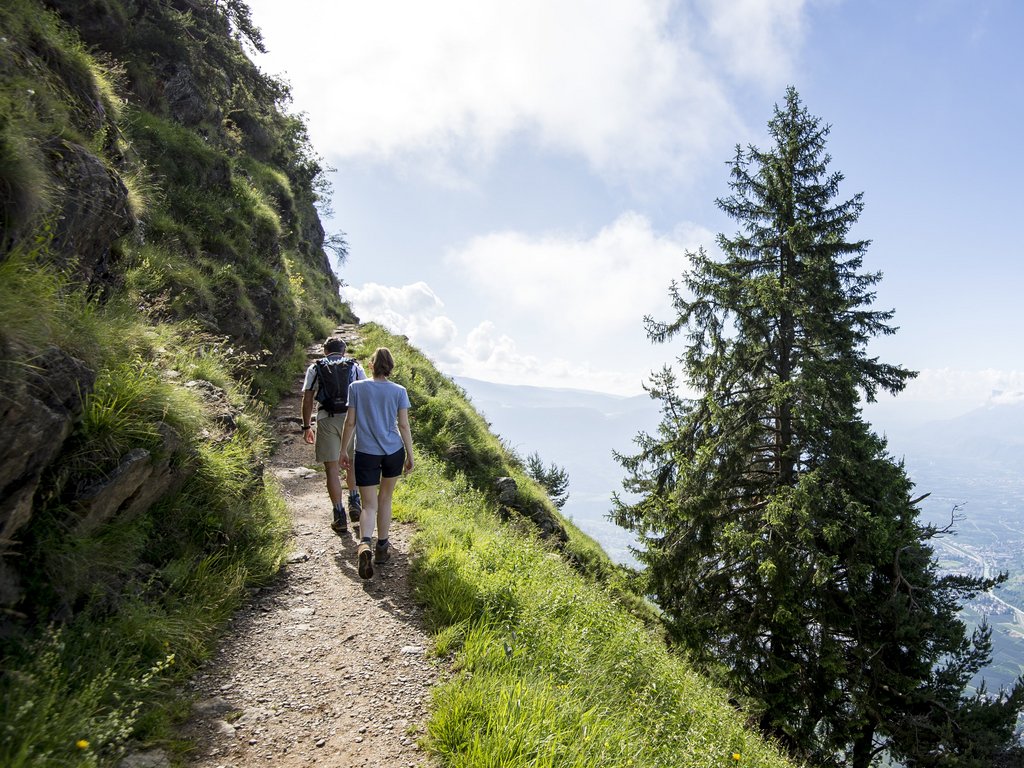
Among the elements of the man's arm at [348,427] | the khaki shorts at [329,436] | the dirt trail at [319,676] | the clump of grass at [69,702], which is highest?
the man's arm at [348,427]

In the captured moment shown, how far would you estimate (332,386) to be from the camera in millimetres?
6895

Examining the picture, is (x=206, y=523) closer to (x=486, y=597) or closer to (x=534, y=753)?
(x=486, y=597)

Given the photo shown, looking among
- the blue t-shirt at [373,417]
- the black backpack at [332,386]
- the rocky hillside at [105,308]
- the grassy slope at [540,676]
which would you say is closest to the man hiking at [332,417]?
the black backpack at [332,386]

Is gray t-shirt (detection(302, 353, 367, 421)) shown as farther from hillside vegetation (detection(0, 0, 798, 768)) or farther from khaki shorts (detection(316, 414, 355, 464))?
hillside vegetation (detection(0, 0, 798, 768))

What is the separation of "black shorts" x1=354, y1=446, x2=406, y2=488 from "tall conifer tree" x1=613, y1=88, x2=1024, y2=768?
8034 mm

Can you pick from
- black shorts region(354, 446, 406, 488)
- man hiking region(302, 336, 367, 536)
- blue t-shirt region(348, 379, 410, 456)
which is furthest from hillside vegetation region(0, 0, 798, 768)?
blue t-shirt region(348, 379, 410, 456)

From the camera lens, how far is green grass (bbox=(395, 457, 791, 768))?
331cm

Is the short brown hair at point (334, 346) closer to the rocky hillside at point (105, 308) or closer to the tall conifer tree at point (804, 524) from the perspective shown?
the rocky hillside at point (105, 308)

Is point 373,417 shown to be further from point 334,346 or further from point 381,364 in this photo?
point 334,346

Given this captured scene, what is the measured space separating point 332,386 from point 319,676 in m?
3.93

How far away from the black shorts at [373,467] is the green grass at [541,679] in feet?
3.98

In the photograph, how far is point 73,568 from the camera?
3432 millimetres

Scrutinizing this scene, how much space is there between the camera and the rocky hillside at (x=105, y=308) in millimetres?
3287

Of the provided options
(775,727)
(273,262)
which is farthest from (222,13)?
(775,727)
